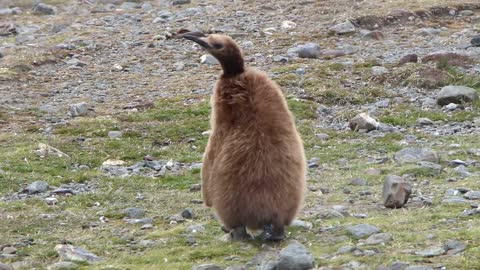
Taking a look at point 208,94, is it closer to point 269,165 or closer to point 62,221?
point 62,221

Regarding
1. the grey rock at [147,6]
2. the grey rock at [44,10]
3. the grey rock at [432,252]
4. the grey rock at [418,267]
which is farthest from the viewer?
the grey rock at [44,10]

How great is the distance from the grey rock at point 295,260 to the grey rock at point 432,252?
873 mm

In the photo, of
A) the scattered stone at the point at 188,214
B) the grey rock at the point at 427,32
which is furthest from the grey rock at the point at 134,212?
the grey rock at the point at 427,32

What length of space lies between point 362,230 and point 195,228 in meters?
1.74

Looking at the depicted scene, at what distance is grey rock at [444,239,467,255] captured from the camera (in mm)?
7794

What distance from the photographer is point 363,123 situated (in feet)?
50.1

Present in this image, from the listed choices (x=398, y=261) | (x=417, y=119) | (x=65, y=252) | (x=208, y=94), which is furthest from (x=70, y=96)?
(x=398, y=261)

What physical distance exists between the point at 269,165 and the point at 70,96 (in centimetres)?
1132

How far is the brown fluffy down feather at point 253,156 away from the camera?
850 centimetres

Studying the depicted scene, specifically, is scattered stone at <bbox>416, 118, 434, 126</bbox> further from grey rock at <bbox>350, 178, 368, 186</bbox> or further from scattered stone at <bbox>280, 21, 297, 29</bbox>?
scattered stone at <bbox>280, 21, 297, 29</bbox>

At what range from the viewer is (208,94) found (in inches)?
721

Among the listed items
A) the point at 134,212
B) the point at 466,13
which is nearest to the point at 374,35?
the point at 466,13

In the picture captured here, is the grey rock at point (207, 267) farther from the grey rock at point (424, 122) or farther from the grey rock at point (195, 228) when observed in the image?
the grey rock at point (424, 122)

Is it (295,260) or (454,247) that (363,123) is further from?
(295,260)
